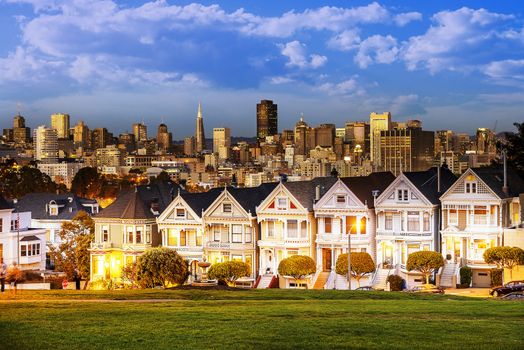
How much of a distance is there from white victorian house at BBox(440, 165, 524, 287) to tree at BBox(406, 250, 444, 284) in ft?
4.79

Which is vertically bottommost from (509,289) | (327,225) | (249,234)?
(509,289)

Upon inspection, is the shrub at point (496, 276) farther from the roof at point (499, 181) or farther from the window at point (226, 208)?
the window at point (226, 208)

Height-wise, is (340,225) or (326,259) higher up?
(340,225)

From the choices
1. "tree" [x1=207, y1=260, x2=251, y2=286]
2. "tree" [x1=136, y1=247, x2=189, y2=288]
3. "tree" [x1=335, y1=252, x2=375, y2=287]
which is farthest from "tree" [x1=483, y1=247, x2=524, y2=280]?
"tree" [x1=136, y1=247, x2=189, y2=288]

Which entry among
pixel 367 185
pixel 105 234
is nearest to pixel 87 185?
pixel 105 234

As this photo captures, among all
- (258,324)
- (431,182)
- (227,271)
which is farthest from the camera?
(431,182)

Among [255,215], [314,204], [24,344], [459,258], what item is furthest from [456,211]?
[24,344]

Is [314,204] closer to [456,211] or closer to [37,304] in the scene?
[456,211]

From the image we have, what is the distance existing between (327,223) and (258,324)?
3484cm

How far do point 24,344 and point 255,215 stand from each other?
3997cm

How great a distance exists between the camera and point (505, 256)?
2151 inches

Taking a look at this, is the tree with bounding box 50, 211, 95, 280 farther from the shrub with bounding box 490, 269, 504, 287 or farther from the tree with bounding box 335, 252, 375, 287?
the shrub with bounding box 490, 269, 504, 287

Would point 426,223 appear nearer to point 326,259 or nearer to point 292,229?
point 326,259

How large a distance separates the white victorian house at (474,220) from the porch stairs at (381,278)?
13.0 feet
